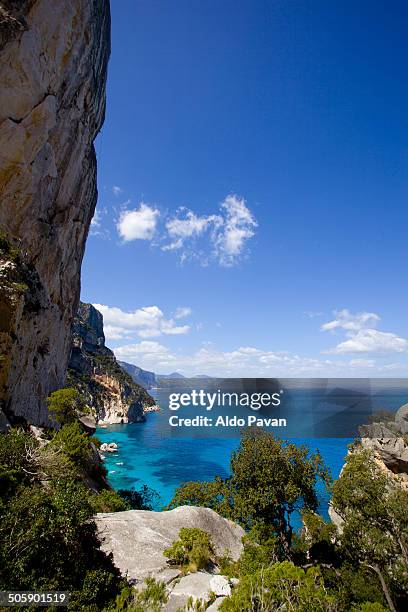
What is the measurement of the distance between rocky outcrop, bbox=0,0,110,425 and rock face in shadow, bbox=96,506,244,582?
10.8 meters

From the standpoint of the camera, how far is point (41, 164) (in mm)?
24734

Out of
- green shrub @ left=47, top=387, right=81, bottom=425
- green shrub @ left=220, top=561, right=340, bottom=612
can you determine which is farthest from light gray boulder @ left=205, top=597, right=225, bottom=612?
green shrub @ left=47, top=387, right=81, bottom=425

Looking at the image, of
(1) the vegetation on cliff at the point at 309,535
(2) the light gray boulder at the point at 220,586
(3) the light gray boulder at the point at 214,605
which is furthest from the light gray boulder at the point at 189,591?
(1) the vegetation on cliff at the point at 309,535

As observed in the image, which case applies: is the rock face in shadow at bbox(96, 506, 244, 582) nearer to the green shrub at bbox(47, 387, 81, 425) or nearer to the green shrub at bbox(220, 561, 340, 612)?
the green shrub at bbox(220, 561, 340, 612)

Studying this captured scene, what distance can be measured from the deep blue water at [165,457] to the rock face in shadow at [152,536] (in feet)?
81.2

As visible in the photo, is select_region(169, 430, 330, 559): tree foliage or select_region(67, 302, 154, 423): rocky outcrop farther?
select_region(67, 302, 154, 423): rocky outcrop

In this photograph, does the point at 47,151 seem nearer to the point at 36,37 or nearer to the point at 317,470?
the point at 36,37

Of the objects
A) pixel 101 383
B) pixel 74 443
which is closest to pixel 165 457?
pixel 101 383

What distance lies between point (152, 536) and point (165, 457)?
6622cm

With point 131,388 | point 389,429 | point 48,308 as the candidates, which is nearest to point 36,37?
point 48,308

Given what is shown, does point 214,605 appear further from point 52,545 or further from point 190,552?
point 190,552

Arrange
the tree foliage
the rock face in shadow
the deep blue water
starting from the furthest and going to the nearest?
1. the deep blue water
2. the tree foliage
3. the rock face in shadow

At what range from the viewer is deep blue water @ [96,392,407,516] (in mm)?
55006

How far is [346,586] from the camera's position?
551 inches
